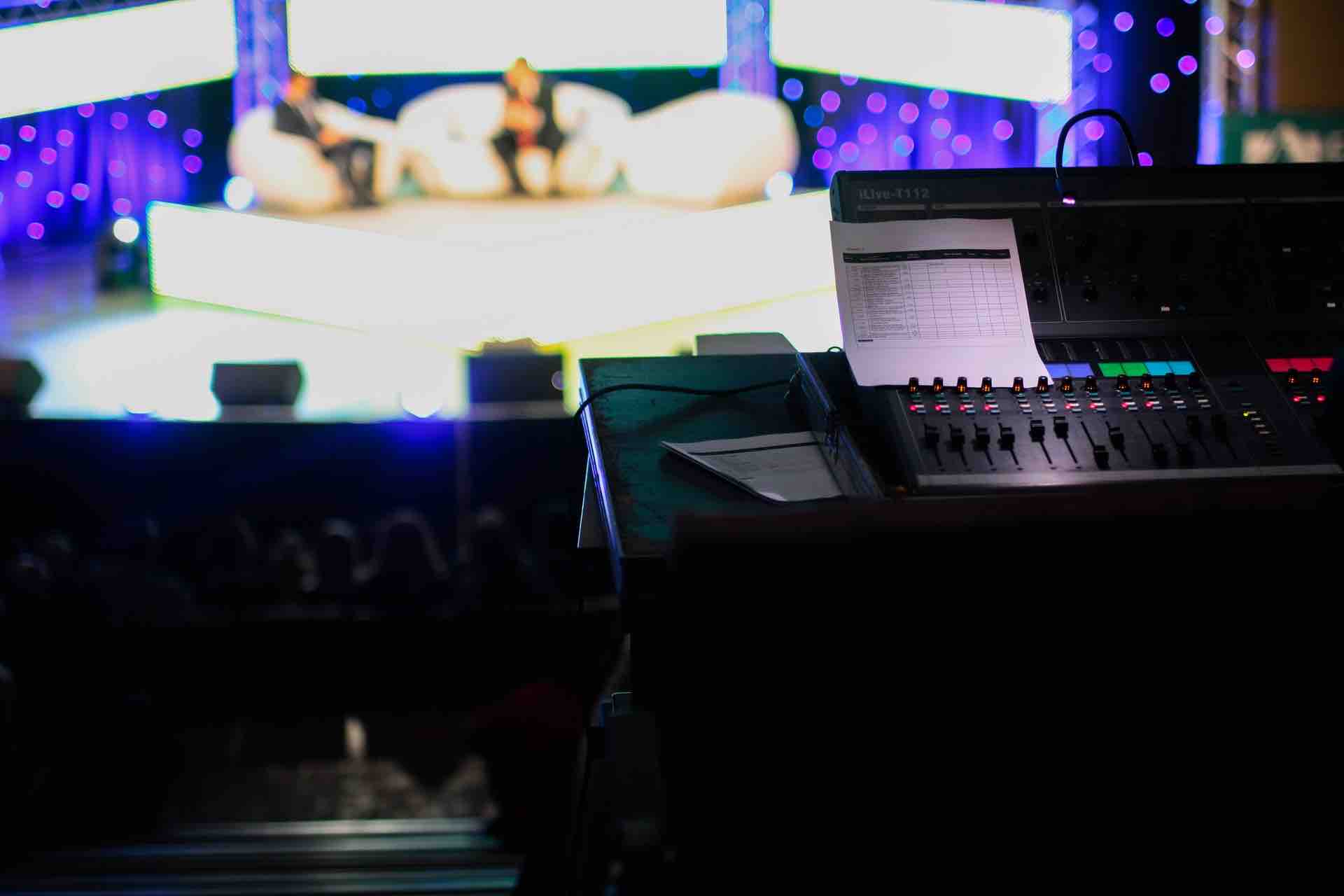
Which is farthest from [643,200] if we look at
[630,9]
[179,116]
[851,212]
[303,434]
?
[851,212]

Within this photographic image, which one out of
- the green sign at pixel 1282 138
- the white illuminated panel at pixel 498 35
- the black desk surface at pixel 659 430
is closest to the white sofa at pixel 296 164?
the white illuminated panel at pixel 498 35

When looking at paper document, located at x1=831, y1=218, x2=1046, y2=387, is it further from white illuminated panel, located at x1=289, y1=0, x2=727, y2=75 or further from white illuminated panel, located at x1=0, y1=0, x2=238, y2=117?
white illuminated panel, located at x1=289, y1=0, x2=727, y2=75

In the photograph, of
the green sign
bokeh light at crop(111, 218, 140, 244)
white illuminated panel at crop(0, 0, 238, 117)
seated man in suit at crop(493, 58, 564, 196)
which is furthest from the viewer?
bokeh light at crop(111, 218, 140, 244)

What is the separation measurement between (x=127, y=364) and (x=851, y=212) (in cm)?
474

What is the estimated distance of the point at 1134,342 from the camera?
4.77ft

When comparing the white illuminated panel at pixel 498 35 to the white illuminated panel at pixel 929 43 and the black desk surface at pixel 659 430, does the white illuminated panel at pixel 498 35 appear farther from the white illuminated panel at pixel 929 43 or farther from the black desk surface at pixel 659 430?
the black desk surface at pixel 659 430

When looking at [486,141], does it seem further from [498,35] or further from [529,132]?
[498,35]

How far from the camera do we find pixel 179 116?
789 cm

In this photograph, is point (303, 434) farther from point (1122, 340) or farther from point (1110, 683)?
point (1110, 683)

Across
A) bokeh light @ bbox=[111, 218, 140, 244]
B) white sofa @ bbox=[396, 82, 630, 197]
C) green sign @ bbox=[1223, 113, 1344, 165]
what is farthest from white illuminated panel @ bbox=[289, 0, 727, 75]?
green sign @ bbox=[1223, 113, 1344, 165]

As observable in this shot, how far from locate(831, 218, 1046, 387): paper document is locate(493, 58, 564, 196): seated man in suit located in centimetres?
592

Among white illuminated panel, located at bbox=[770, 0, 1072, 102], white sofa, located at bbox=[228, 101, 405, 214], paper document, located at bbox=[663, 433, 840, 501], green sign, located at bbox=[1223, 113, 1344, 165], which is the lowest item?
paper document, located at bbox=[663, 433, 840, 501]

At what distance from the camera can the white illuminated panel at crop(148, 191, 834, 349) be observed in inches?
225

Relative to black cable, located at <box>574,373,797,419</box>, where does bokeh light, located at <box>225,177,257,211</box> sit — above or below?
above
